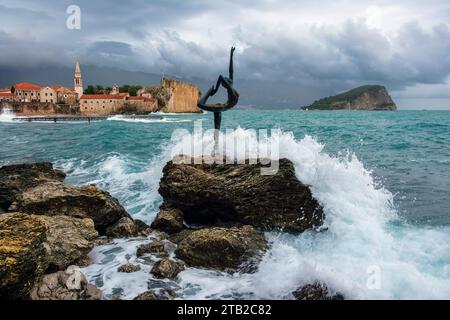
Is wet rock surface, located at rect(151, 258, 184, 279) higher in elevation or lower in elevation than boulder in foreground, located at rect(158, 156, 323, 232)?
lower

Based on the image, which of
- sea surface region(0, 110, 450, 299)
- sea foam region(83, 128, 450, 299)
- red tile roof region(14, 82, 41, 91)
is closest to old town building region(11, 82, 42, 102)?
red tile roof region(14, 82, 41, 91)

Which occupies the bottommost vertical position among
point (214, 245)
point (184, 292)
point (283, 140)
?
point (184, 292)

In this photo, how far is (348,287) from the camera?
5.45m

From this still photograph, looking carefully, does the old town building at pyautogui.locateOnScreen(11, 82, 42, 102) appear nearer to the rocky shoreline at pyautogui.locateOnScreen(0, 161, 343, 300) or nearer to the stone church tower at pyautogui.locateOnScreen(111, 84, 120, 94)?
the stone church tower at pyautogui.locateOnScreen(111, 84, 120, 94)

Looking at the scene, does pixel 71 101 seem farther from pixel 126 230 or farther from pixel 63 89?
pixel 126 230

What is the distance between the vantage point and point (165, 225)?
8.63 m

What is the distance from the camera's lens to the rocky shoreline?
5.39 metres

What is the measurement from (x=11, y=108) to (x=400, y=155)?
3488 inches

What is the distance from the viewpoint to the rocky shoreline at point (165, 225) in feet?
17.7

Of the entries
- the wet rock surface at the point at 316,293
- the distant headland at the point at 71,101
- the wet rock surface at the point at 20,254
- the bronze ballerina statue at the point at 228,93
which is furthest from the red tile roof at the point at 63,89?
the wet rock surface at the point at 316,293

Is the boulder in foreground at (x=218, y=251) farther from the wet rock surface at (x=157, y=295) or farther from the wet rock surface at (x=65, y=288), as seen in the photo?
the wet rock surface at (x=65, y=288)

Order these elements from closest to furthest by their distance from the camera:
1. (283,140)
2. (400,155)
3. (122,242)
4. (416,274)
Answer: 1. (416,274)
2. (122,242)
3. (283,140)
4. (400,155)
